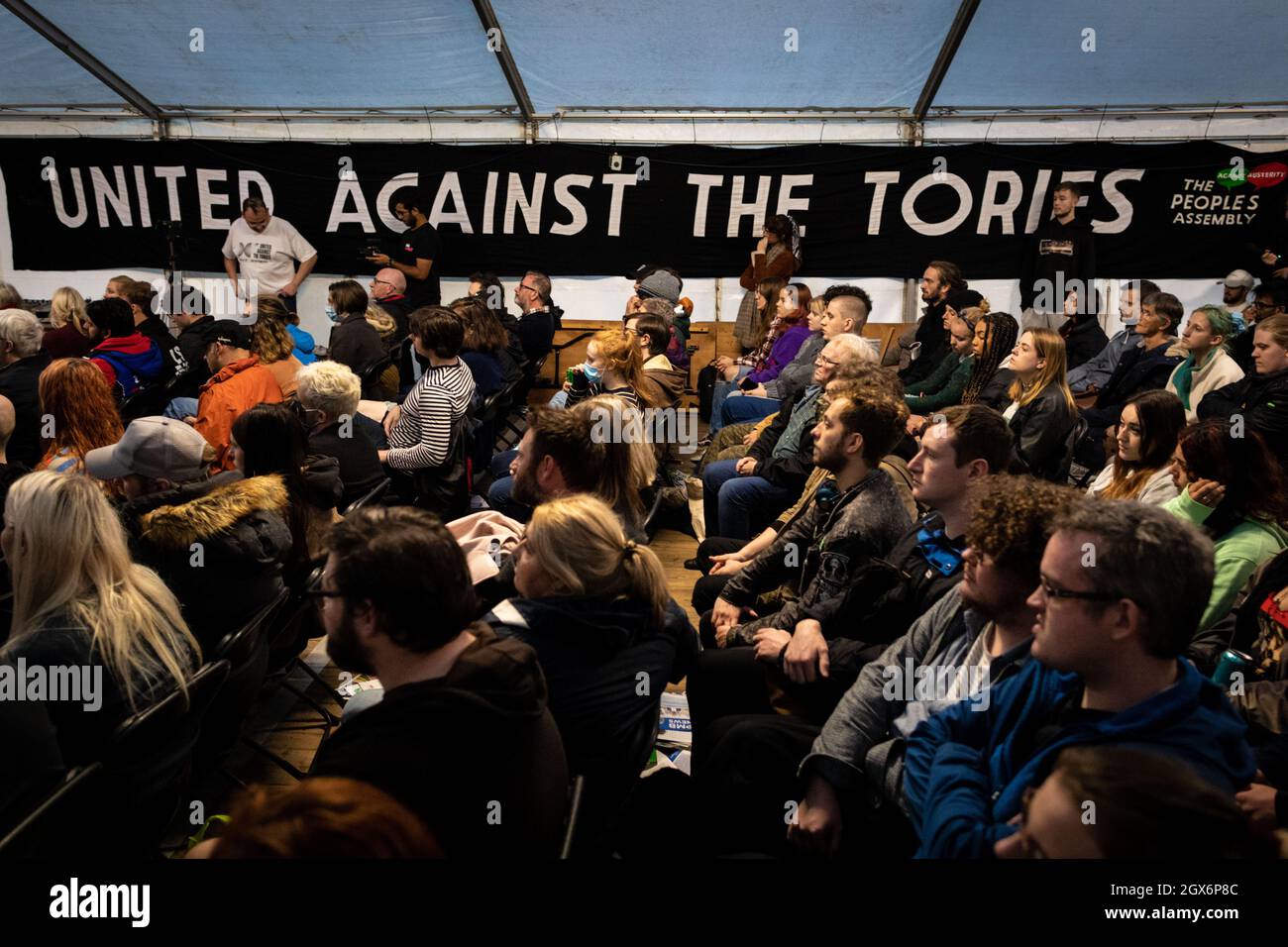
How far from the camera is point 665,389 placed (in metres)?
4.64

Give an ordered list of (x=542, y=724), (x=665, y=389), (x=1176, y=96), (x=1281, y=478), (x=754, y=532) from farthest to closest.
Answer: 1. (x=1176, y=96)
2. (x=665, y=389)
3. (x=754, y=532)
4. (x=1281, y=478)
5. (x=542, y=724)

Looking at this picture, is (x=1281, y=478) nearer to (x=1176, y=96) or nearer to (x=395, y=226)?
(x=1176, y=96)

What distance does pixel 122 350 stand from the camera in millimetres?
5266

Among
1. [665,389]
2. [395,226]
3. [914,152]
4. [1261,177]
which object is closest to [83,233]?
[395,226]

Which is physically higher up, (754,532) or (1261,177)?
(1261,177)

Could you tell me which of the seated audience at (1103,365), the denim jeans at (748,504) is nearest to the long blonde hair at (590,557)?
the denim jeans at (748,504)

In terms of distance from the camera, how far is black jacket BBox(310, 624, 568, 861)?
1361 mm

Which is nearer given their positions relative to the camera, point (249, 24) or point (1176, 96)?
→ point (249, 24)

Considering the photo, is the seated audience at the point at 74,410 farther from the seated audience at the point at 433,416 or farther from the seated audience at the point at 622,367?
the seated audience at the point at 622,367

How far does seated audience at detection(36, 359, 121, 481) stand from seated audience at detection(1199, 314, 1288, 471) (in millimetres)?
4355

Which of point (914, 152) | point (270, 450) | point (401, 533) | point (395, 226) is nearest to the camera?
point (401, 533)

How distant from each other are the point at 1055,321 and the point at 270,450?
19.6 ft

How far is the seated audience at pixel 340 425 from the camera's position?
373 centimetres

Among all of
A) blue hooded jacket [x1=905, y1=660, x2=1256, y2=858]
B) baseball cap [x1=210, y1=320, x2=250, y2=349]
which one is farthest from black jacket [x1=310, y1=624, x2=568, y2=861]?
baseball cap [x1=210, y1=320, x2=250, y2=349]
